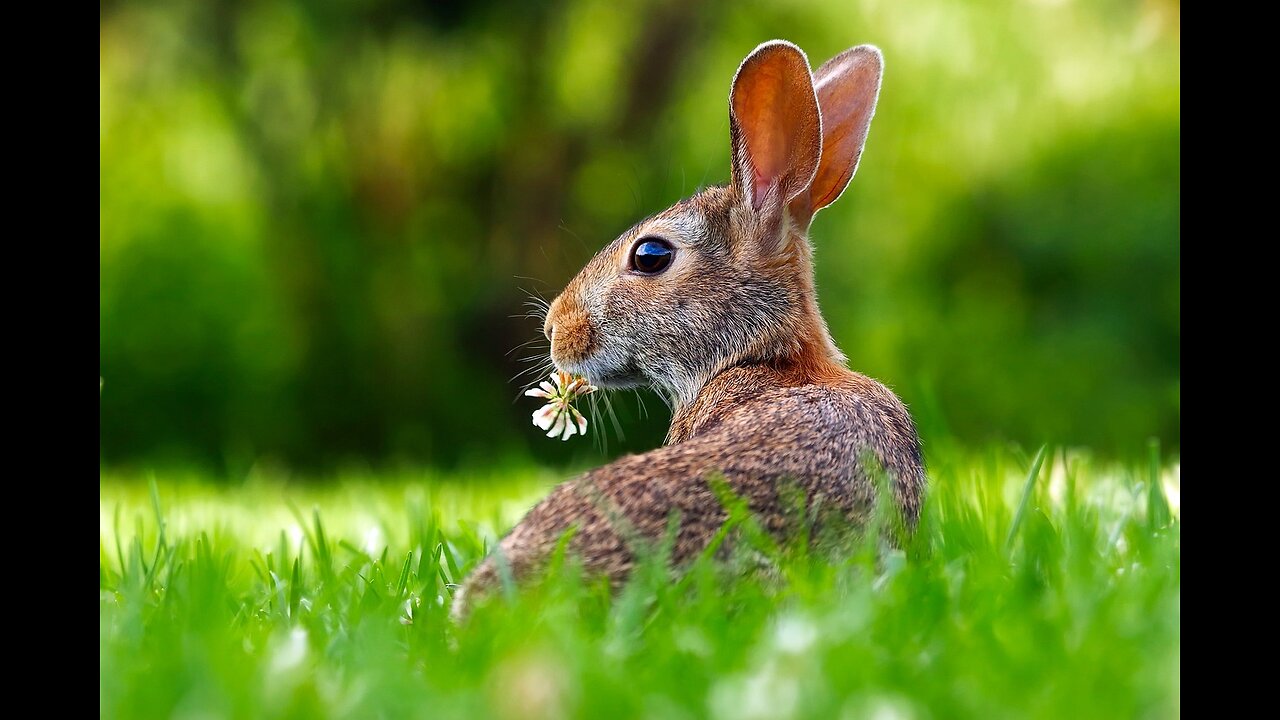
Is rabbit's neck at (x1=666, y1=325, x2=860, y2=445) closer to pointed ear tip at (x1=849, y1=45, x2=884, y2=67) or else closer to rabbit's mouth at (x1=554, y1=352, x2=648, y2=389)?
rabbit's mouth at (x1=554, y1=352, x2=648, y2=389)

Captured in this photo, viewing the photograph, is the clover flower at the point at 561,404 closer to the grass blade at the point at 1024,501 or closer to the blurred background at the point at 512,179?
the grass blade at the point at 1024,501

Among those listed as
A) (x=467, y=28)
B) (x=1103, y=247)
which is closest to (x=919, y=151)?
(x=1103, y=247)

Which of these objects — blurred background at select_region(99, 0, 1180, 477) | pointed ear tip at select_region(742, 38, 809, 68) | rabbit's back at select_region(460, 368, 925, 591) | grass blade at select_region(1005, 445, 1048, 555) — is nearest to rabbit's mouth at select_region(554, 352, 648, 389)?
rabbit's back at select_region(460, 368, 925, 591)

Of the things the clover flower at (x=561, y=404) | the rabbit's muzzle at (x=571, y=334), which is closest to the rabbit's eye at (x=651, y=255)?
the rabbit's muzzle at (x=571, y=334)

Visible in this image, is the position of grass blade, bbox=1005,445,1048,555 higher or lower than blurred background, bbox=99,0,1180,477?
lower

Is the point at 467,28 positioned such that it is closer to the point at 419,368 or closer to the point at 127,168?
the point at 419,368

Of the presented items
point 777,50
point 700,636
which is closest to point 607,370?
point 777,50
